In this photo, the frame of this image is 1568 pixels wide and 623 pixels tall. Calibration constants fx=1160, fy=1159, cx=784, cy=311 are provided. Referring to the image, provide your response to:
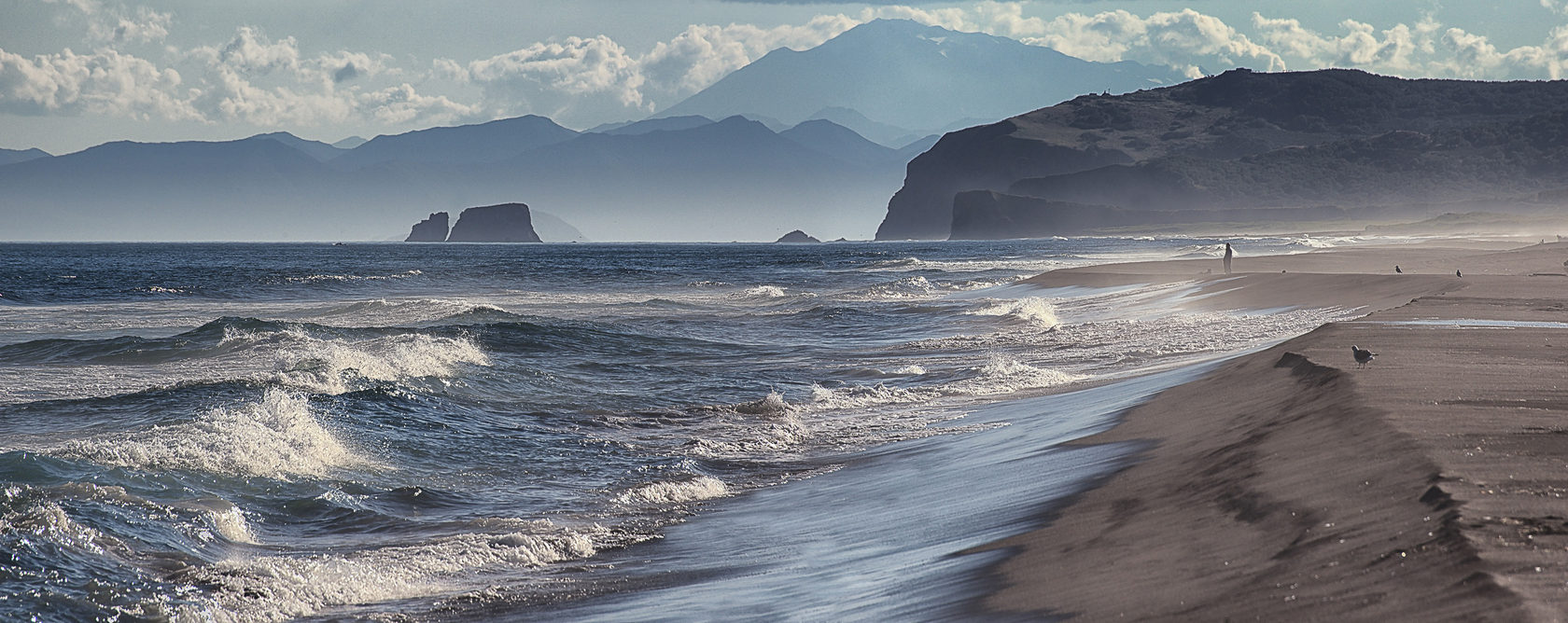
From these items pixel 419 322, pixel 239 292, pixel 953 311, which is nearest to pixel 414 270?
pixel 239 292

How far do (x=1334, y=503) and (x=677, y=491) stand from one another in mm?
6228

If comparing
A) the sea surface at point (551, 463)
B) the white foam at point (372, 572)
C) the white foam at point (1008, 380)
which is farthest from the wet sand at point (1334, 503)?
the white foam at point (1008, 380)

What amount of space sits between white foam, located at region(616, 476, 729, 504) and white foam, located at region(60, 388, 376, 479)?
3.09 metres

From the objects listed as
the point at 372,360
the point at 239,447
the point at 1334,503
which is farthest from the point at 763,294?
the point at 1334,503

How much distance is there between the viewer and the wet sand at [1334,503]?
391cm

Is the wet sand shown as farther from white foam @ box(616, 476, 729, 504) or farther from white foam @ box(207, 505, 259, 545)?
white foam @ box(207, 505, 259, 545)

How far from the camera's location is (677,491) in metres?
10.2

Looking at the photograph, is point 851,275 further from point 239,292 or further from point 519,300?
point 239,292

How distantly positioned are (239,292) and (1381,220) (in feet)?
527

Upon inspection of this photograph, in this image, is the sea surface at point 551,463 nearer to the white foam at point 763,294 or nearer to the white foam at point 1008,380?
the white foam at point 1008,380

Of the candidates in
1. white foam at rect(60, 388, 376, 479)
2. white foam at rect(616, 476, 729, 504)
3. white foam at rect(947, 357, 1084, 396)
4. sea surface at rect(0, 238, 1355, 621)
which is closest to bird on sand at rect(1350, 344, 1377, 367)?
sea surface at rect(0, 238, 1355, 621)

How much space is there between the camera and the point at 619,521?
9.28 m

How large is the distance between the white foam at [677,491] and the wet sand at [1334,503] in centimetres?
336

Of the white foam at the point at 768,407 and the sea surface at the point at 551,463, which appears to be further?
the white foam at the point at 768,407
